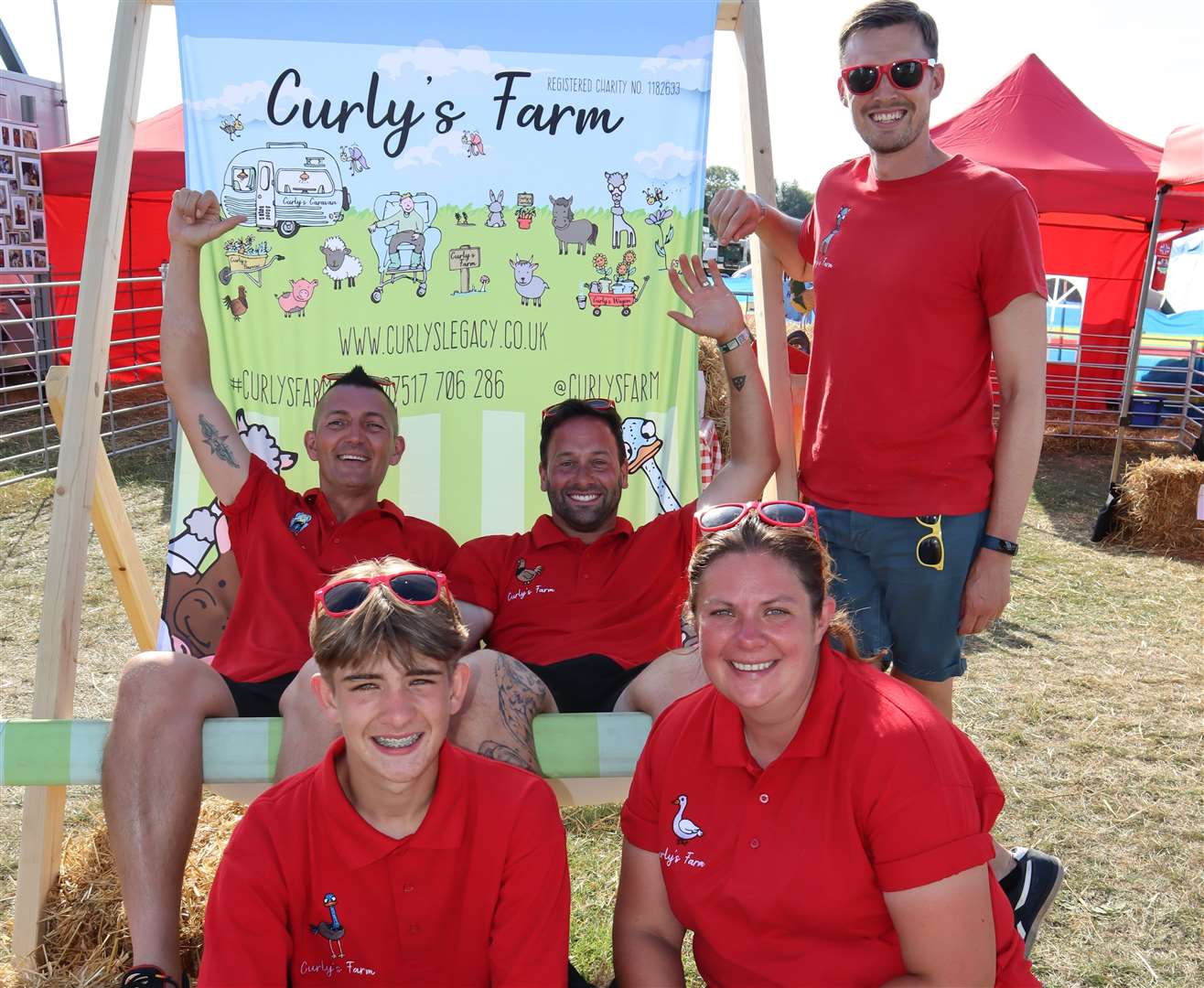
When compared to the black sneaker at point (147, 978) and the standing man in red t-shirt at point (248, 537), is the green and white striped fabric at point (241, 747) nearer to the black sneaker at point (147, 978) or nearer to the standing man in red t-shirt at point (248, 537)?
the standing man in red t-shirt at point (248, 537)

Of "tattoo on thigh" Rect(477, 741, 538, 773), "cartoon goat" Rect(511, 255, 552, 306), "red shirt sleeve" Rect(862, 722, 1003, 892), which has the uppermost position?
"cartoon goat" Rect(511, 255, 552, 306)

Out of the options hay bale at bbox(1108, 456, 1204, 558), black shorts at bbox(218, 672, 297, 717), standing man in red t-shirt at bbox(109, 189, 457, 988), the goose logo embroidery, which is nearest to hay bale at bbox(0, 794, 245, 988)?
black shorts at bbox(218, 672, 297, 717)

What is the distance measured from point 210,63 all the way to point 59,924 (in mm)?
2510

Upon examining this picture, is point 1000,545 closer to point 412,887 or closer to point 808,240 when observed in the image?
point 808,240

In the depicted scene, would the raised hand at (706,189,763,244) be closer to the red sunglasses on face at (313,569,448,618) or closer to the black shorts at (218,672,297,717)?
the red sunglasses on face at (313,569,448,618)

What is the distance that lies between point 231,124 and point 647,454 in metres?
1.69

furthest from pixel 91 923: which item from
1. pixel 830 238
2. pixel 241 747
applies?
pixel 830 238

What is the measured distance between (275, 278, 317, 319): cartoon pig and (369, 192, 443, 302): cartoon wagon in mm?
210

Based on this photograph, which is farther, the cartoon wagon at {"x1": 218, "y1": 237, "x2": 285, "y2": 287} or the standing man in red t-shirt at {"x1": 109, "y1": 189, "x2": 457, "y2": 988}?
the cartoon wagon at {"x1": 218, "y1": 237, "x2": 285, "y2": 287}

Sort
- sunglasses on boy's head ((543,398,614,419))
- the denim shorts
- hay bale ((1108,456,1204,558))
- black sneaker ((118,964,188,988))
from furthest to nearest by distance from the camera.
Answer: hay bale ((1108,456,1204,558))
sunglasses on boy's head ((543,398,614,419))
the denim shorts
black sneaker ((118,964,188,988))

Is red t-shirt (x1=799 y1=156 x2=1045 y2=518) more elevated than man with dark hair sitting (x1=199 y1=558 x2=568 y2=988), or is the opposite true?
red t-shirt (x1=799 y1=156 x2=1045 y2=518)

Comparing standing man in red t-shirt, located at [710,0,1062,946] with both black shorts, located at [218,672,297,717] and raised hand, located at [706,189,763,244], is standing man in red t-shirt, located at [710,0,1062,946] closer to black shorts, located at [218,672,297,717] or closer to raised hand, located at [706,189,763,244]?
raised hand, located at [706,189,763,244]

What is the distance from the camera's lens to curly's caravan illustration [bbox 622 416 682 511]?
338cm

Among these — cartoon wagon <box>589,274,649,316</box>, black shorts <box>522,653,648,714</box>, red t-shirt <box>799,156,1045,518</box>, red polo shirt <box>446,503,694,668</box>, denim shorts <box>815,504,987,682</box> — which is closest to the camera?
red t-shirt <box>799,156,1045,518</box>
